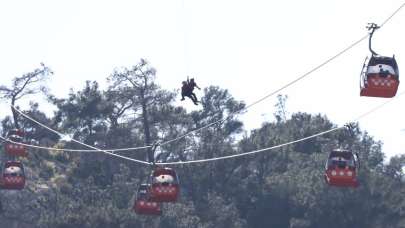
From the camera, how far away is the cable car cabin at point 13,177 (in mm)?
78188

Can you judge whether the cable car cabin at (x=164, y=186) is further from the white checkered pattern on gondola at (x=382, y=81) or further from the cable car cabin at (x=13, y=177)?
the cable car cabin at (x=13, y=177)

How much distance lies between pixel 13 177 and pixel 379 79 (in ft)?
137

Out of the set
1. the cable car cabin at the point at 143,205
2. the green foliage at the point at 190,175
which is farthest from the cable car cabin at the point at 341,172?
the green foliage at the point at 190,175

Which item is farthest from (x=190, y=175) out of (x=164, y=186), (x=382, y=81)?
(x=382, y=81)

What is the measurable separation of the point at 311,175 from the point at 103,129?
78.5ft

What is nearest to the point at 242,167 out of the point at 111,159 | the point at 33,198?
the point at 111,159

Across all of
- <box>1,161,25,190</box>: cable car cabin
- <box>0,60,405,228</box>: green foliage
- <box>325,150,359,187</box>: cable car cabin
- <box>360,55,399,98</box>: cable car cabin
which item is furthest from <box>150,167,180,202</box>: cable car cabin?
<box>0,60,405,228</box>: green foliage

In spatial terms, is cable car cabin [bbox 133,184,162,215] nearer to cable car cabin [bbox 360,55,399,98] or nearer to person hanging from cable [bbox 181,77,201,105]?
person hanging from cable [bbox 181,77,201,105]

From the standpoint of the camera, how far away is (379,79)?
137ft

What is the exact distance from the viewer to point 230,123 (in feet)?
452

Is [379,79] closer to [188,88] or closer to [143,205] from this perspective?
[188,88]

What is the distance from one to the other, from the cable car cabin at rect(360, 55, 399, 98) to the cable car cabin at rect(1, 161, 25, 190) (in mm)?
40813

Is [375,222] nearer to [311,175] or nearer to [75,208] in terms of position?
[311,175]

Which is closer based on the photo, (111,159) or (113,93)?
(111,159)
